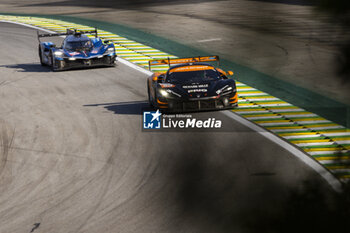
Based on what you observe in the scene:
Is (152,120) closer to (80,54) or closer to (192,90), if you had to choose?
(192,90)

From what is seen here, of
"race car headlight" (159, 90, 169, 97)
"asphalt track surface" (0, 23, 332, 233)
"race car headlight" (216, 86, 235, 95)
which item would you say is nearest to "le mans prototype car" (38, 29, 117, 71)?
"asphalt track surface" (0, 23, 332, 233)

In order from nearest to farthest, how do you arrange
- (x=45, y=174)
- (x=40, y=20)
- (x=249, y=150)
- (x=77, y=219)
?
1. (x=249, y=150)
2. (x=77, y=219)
3. (x=45, y=174)
4. (x=40, y=20)

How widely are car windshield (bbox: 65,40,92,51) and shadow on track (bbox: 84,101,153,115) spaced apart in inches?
210

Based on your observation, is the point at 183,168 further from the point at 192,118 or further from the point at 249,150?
the point at 192,118

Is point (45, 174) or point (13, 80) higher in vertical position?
point (45, 174)

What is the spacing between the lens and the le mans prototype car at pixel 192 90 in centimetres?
1341

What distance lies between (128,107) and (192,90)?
2.94 metres

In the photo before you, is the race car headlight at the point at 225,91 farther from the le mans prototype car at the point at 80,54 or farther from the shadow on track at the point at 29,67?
the shadow on track at the point at 29,67

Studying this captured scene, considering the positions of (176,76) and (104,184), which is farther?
(176,76)

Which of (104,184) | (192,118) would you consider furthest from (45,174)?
(192,118)

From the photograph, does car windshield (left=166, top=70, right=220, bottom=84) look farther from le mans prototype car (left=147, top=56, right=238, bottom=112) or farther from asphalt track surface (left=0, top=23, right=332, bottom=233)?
asphalt track surface (left=0, top=23, right=332, bottom=233)

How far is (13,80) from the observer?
2052 centimetres

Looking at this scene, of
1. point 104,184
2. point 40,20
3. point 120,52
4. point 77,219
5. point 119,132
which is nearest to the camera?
point 77,219

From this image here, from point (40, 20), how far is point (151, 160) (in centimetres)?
2841
